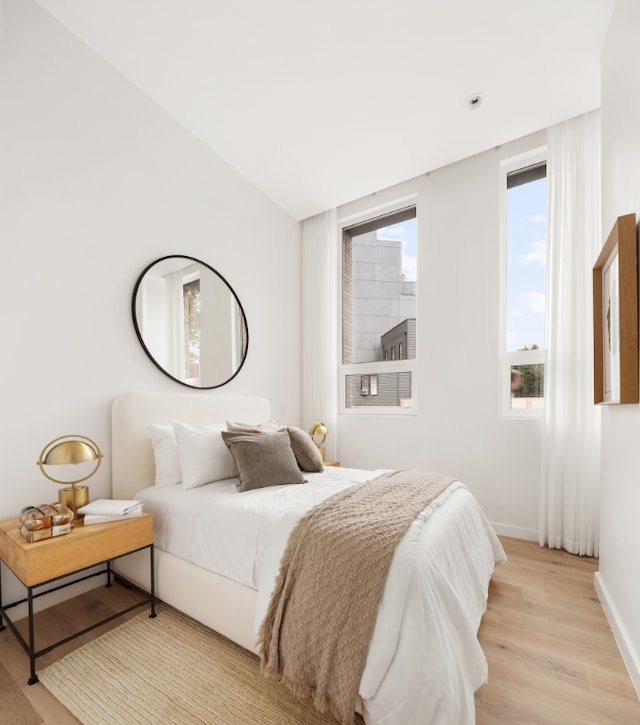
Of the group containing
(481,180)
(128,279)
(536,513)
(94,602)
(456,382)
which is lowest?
(94,602)

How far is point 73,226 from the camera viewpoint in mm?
2230

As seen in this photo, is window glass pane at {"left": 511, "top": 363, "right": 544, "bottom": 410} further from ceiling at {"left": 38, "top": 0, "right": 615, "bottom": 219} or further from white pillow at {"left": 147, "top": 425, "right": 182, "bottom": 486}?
white pillow at {"left": 147, "top": 425, "right": 182, "bottom": 486}

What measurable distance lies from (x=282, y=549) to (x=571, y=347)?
7.93ft

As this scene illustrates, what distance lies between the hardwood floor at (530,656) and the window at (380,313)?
5.66ft

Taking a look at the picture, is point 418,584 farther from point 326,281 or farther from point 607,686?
point 326,281

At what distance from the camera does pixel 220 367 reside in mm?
3129

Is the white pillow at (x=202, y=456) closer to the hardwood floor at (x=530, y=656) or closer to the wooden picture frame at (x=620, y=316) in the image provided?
the hardwood floor at (x=530, y=656)

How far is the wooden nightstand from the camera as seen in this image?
1522 mm

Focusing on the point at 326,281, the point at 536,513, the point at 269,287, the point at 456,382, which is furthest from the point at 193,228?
the point at 536,513

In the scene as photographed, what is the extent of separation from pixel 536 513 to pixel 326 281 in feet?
9.09

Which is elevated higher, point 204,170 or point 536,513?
point 204,170

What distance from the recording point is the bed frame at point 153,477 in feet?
5.49

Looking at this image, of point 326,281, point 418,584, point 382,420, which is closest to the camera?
point 418,584

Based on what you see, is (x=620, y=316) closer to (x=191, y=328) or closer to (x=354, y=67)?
(x=354, y=67)
